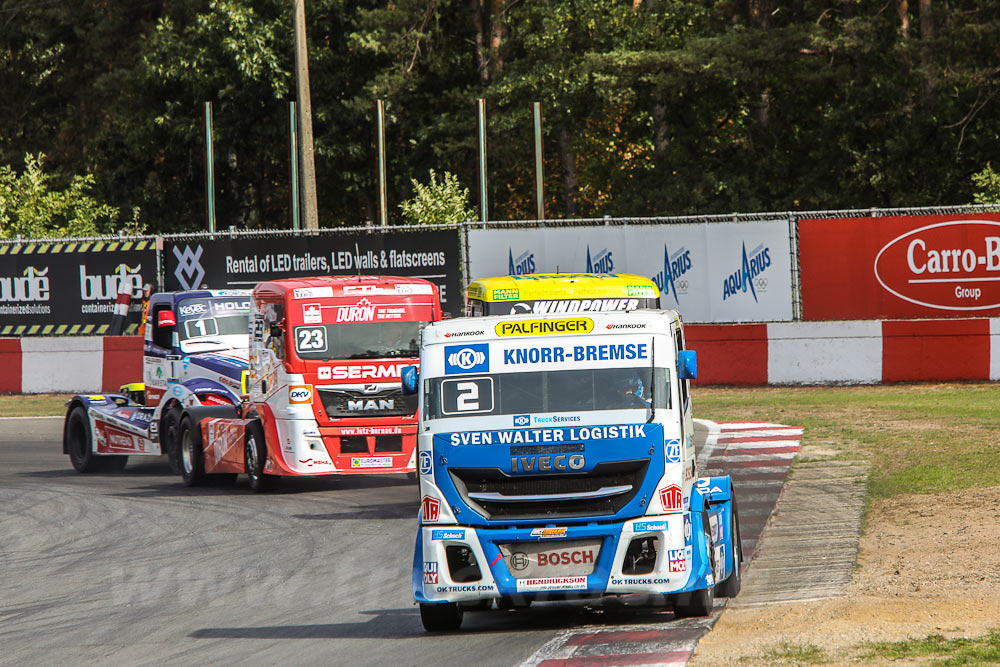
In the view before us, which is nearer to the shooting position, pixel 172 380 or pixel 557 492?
pixel 557 492

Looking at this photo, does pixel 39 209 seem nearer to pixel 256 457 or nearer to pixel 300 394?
pixel 256 457

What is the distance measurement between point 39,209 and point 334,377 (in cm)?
2588

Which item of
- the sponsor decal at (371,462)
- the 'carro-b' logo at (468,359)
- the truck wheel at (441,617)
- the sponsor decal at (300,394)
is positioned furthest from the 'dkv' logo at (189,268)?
the truck wheel at (441,617)

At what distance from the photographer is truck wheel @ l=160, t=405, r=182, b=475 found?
57.9 feet

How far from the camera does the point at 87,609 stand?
1052cm

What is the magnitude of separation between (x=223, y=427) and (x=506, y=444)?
27.8 ft

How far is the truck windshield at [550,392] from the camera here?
922cm

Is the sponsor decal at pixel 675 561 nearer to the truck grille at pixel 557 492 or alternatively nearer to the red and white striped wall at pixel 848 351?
the truck grille at pixel 557 492

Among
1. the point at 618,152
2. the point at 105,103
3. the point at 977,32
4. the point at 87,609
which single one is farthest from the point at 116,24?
the point at 87,609

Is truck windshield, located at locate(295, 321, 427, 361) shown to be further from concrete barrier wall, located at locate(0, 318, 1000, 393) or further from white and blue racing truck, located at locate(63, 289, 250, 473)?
concrete barrier wall, located at locate(0, 318, 1000, 393)

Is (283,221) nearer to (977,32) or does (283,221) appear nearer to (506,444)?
(977,32)

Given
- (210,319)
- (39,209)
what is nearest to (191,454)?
(210,319)

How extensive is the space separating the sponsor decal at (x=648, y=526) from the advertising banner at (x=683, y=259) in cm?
1546

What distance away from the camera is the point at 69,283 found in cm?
2872
